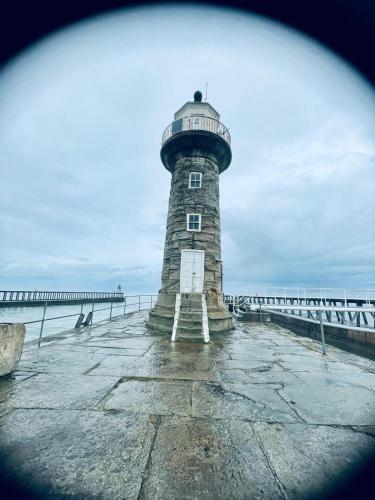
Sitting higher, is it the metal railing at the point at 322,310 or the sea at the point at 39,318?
the metal railing at the point at 322,310

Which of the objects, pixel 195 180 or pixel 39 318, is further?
pixel 39 318

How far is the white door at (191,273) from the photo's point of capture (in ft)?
33.6

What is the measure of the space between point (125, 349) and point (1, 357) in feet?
9.19

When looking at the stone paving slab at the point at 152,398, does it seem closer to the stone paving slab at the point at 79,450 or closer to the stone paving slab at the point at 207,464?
the stone paving slab at the point at 79,450

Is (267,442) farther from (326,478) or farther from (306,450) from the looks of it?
(326,478)

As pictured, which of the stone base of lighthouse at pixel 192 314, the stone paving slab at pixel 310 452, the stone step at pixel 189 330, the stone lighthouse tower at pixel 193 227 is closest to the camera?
the stone paving slab at pixel 310 452

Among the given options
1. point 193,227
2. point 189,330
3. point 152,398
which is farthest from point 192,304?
point 152,398

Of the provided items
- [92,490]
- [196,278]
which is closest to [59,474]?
[92,490]

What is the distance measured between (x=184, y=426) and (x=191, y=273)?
7.79 metres

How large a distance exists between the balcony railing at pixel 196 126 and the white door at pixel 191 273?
21.7 ft

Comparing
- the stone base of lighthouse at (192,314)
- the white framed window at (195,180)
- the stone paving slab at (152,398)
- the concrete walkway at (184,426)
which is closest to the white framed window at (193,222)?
the white framed window at (195,180)

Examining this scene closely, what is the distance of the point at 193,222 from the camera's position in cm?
1064

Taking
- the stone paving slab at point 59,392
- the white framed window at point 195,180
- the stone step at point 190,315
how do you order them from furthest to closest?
1. the white framed window at point 195,180
2. the stone step at point 190,315
3. the stone paving slab at point 59,392

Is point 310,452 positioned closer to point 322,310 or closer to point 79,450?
point 79,450
